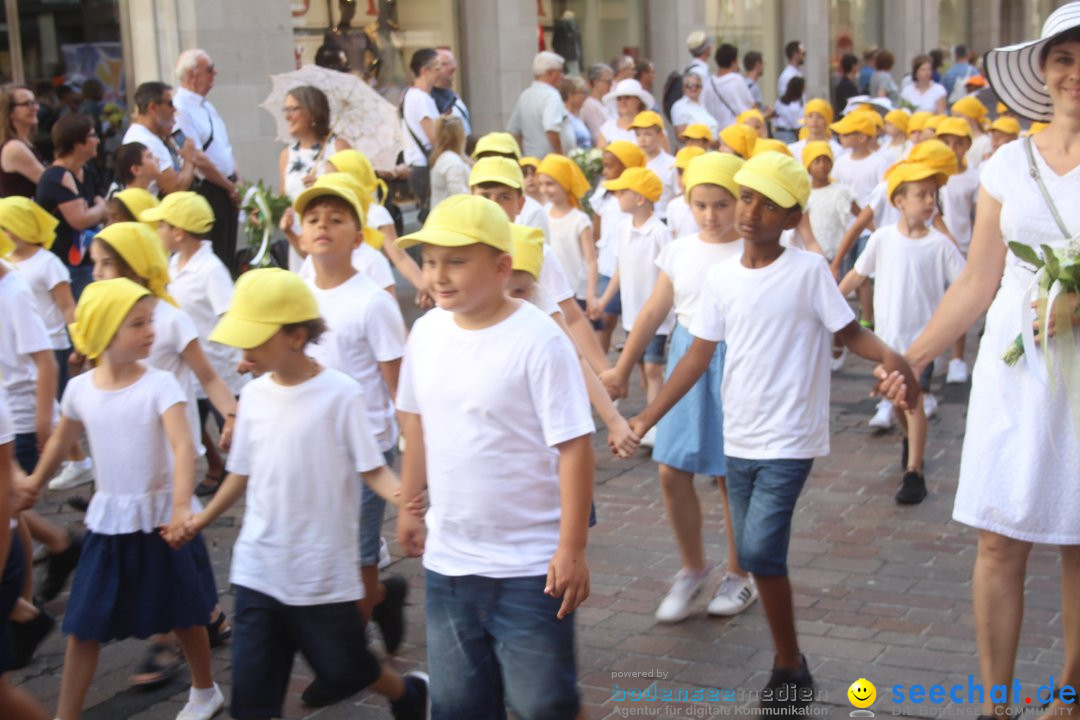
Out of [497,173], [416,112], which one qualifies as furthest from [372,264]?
[416,112]

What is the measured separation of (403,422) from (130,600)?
51.9 inches

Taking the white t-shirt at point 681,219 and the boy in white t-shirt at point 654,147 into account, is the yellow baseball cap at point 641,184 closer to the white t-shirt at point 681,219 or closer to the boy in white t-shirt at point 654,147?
the white t-shirt at point 681,219

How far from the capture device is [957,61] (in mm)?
25938

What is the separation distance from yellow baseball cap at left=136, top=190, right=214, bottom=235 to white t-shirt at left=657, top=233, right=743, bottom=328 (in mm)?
2353

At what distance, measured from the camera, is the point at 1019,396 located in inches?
164

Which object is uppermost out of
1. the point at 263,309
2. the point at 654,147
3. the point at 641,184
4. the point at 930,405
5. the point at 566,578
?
the point at 654,147

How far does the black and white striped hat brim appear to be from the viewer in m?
4.40

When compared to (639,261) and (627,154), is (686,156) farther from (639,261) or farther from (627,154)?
(639,261)

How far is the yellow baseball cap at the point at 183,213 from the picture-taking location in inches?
278

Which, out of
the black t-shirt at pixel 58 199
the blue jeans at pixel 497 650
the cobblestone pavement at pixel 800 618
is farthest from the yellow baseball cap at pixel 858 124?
the blue jeans at pixel 497 650

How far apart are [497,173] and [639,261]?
1849 millimetres

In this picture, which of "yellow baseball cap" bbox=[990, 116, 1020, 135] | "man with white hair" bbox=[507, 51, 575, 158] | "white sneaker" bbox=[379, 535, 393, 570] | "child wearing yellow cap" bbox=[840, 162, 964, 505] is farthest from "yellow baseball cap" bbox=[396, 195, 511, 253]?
"man with white hair" bbox=[507, 51, 575, 158]

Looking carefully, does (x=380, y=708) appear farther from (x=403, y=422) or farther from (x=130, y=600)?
(x=403, y=422)

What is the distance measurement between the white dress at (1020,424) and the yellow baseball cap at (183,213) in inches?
163
